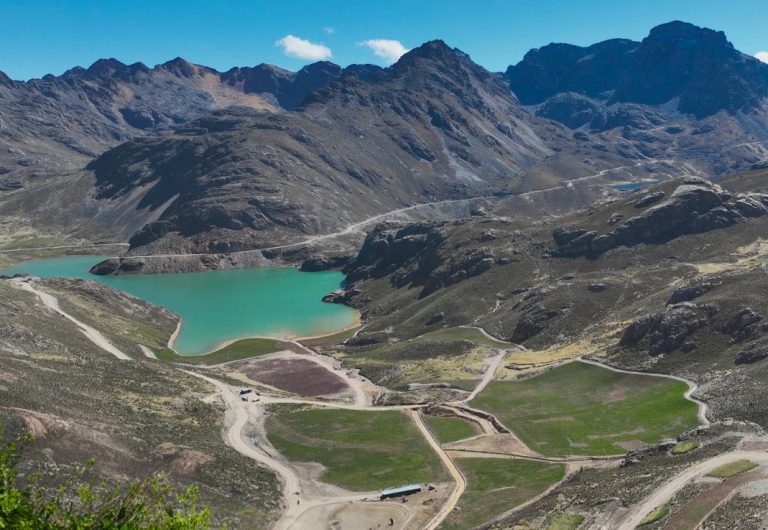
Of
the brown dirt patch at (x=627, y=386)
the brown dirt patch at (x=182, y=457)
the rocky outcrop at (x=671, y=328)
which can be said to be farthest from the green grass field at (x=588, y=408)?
the brown dirt patch at (x=182, y=457)

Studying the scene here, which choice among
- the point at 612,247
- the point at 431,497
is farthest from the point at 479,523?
the point at 612,247

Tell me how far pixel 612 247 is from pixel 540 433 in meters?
104

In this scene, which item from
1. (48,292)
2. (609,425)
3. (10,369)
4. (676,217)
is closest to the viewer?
(10,369)

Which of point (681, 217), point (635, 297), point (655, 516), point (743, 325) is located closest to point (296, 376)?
point (635, 297)

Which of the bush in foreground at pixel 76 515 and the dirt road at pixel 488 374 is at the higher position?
the bush in foreground at pixel 76 515

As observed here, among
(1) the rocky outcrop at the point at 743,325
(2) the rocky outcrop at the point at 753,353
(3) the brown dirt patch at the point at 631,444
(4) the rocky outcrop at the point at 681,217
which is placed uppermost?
(4) the rocky outcrop at the point at 681,217

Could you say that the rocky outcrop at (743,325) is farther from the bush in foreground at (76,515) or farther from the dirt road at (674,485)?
the bush in foreground at (76,515)

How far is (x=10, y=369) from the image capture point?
7194 centimetres

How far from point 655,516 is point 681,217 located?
145 metres

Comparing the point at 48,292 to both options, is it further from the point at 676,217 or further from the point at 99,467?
the point at 676,217

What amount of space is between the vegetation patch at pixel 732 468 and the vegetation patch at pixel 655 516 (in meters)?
7.23

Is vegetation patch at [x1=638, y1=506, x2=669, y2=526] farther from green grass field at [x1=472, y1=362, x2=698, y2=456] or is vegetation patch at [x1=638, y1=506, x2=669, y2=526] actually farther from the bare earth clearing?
green grass field at [x1=472, y1=362, x2=698, y2=456]

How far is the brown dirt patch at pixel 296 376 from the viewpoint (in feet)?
372

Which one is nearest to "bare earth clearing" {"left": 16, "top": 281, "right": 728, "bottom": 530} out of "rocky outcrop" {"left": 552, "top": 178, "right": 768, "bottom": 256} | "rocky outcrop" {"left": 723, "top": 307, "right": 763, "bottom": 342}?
"rocky outcrop" {"left": 723, "top": 307, "right": 763, "bottom": 342}
